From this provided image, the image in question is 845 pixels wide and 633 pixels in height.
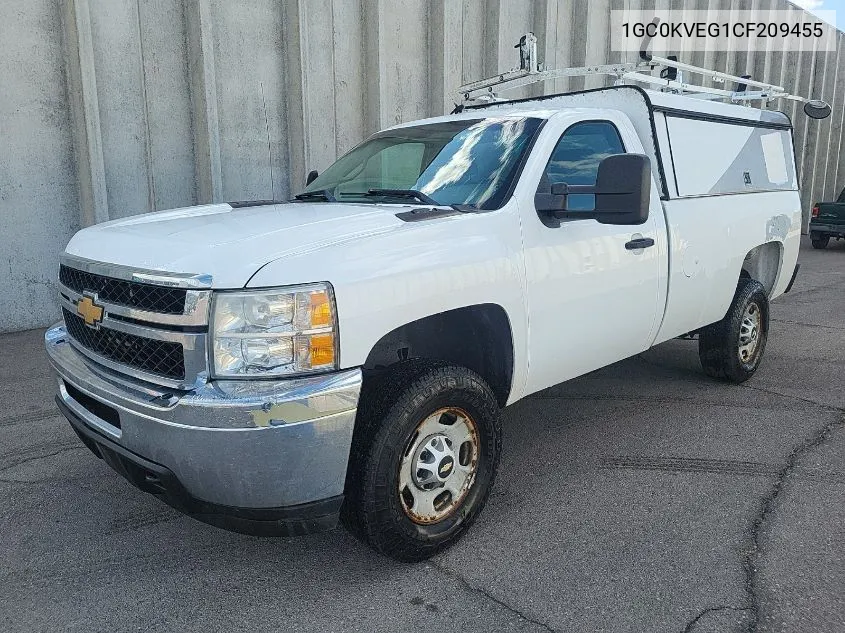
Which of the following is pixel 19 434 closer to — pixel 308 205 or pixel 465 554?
pixel 308 205

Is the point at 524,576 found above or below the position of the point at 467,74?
below

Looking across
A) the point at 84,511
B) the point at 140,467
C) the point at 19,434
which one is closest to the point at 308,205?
the point at 140,467

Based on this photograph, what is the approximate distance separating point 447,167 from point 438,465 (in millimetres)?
1556

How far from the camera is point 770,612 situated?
2527 mm

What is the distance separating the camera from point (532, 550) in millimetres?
2998

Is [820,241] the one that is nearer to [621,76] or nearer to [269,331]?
[621,76]

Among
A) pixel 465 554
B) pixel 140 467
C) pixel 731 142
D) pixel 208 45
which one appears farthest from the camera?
pixel 208 45

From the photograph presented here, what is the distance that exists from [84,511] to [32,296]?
4980 millimetres

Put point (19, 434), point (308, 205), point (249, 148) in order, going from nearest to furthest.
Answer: point (308, 205)
point (19, 434)
point (249, 148)

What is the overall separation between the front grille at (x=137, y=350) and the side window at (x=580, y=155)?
1.89 metres

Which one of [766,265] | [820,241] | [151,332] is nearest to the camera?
[151,332]

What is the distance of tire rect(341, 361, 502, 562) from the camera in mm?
2619

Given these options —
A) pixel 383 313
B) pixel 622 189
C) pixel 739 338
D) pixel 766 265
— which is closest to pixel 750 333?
pixel 739 338

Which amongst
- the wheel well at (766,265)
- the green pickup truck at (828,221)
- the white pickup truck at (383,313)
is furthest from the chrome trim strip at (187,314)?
the green pickup truck at (828,221)
